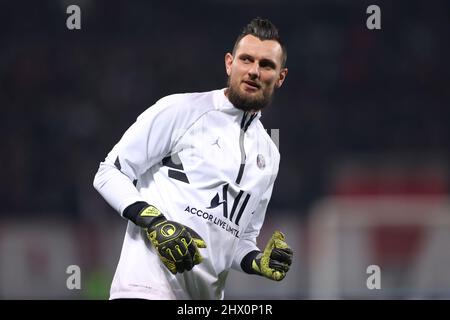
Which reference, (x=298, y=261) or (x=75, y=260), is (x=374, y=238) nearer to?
(x=298, y=261)

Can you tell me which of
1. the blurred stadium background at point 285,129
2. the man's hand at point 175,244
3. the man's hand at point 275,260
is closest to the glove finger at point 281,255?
the man's hand at point 275,260

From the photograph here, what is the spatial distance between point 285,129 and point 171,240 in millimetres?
8276

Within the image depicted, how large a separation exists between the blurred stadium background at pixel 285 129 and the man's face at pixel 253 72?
4.86m

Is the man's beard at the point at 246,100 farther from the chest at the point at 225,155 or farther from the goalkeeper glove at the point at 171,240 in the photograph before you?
the goalkeeper glove at the point at 171,240

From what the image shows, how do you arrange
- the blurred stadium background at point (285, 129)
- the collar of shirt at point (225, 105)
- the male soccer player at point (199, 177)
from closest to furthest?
1. the male soccer player at point (199, 177)
2. the collar of shirt at point (225, 105)
3. the blurred stadium background at point (285, 129)

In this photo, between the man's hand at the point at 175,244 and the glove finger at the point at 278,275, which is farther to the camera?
the glove finger at the point at 278,275

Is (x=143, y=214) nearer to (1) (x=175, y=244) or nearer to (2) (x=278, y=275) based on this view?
(1) (x=175, y=244)

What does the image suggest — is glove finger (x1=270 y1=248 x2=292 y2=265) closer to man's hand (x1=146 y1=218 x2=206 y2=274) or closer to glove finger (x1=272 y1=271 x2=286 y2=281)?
glove finger (x1=272 y1=271 x2=286 y2=281)

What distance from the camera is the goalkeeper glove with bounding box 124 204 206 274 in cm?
384

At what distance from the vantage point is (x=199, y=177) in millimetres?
4145

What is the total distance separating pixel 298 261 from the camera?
32.5ft

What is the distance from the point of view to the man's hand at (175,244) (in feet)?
12.6
